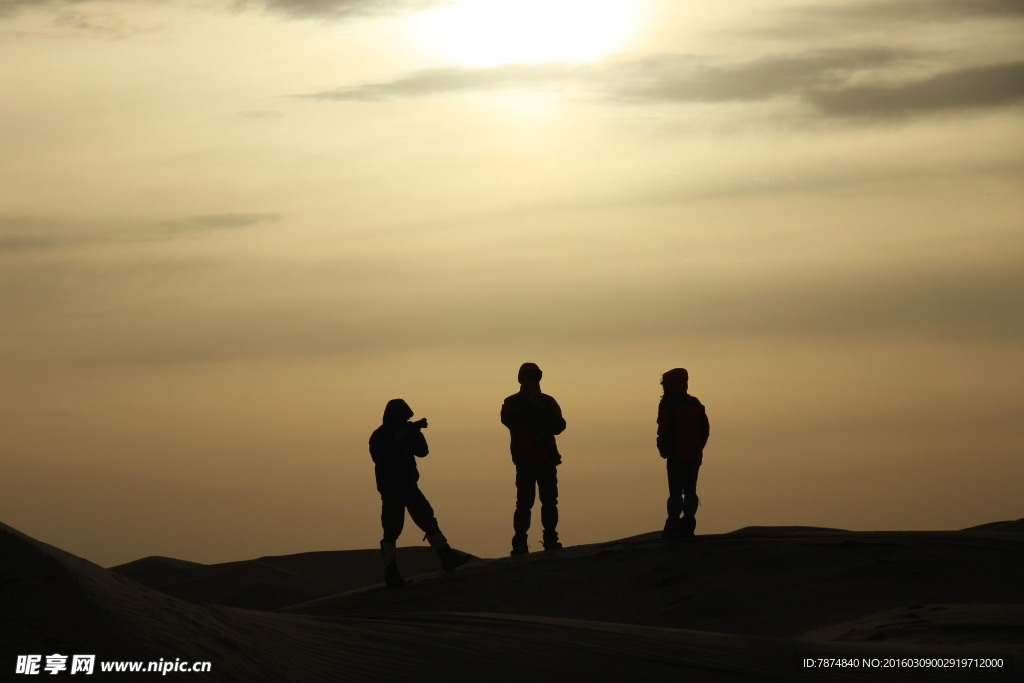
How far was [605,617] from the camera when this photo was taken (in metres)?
12.4

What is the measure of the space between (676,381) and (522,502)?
254 centimetres

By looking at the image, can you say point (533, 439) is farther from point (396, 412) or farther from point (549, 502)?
point (396, 412)

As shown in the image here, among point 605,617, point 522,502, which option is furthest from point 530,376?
point 605,617

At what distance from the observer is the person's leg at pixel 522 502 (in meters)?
15.9

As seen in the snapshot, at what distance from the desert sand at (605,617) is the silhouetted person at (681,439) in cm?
51

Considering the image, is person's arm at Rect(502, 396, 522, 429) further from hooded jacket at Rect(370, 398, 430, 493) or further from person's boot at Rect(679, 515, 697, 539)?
person's boot at Rect(679, 515, 697, 539)

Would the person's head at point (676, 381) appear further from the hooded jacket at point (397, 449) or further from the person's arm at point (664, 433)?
the hooded jacket at point (397, 449)

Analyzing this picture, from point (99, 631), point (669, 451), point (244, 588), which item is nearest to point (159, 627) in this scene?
point (99, 631)

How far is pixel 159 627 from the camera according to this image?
686 cm

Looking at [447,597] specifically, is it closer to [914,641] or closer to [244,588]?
[914,641]

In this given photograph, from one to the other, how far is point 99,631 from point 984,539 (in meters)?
10.5

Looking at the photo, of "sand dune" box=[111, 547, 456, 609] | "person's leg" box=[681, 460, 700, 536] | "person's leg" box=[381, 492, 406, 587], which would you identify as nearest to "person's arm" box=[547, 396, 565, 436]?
"person's leg" box=[681, 460, 700, 536]

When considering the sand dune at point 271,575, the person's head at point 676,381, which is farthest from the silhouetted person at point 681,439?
the sand dune at point 271,575

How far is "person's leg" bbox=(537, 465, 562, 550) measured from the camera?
15.8m
